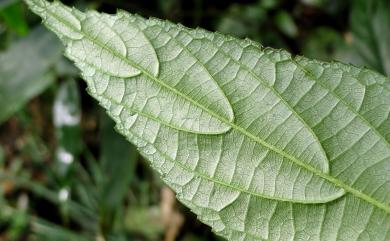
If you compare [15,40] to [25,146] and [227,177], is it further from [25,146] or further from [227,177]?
[227,177]

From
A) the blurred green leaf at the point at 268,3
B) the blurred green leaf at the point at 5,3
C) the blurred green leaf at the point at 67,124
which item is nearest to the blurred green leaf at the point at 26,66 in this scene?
the blurred green leaf at the point at 67,124

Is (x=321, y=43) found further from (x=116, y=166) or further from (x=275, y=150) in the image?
(x=275, y=150)

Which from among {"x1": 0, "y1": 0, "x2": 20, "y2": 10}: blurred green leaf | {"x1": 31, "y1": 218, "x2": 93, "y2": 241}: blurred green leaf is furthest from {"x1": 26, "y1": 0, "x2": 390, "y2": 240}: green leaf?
{"x1": 31, "y1": 218, "x2": 93, "y2": 241}: blurred green leaf

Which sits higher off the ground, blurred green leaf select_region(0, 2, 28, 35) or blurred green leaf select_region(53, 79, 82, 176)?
blurred green leaf select_region(0, 2, 28, 35)

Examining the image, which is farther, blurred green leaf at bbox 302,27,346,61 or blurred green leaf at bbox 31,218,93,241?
blurred green leaf at bbox 302,27,346,61

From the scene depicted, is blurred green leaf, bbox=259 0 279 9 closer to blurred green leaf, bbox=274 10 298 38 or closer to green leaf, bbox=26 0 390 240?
blurred green leaf, bbox=274 10 298 38

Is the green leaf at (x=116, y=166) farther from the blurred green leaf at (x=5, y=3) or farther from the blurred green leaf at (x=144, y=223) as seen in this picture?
the blurred green leaf at (x=144, y=223)
